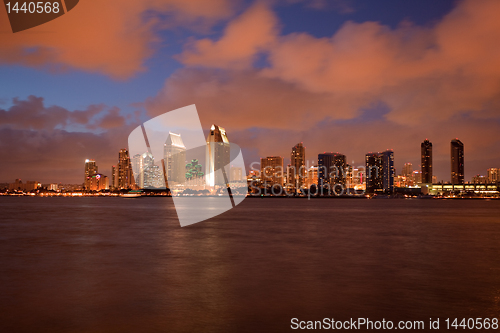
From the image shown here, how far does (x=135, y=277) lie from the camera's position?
688 inches

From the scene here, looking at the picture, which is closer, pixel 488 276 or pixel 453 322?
pixel 453 322

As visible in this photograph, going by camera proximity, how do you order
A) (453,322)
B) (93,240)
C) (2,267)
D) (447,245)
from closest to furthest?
(453,322)
(2,267)
(447,245)
(93,240)

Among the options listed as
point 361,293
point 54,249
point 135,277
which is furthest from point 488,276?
point 54,249

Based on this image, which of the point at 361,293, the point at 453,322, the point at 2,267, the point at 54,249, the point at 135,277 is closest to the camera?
the point at 453,322

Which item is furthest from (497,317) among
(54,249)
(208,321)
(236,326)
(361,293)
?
(54,249)

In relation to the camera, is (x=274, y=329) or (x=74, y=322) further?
(x=74, y=322)

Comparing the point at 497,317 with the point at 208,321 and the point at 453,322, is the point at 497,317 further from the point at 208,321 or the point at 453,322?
the point at 208,321

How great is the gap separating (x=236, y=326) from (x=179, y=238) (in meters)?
24.1

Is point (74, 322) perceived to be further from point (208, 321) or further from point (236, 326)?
point (236, 326)

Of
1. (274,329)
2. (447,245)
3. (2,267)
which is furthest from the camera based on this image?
(447,245)

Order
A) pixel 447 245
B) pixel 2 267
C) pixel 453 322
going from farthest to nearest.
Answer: pixel 447 245 < pixel 2 267 < pixel 453 322

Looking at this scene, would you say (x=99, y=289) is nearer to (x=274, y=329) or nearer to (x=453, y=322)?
(x=274, y=329)

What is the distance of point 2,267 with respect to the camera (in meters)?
19.8

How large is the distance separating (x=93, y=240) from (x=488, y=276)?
88.3 feet
